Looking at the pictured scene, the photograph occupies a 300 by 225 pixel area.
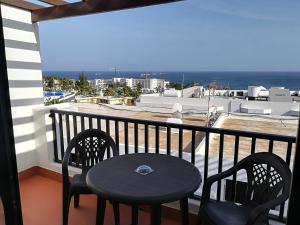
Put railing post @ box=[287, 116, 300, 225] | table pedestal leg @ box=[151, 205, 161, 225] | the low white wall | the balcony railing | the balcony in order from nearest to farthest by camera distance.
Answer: railing post @ box=[287, 116, 300, 225]
table pedestal leg @ box=[151, 205, 161, 225]
the balcony railing
the balcony
the low white wall

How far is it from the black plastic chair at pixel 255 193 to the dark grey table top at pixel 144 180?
29 centimetres

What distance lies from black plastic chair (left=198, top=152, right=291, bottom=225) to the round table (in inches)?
9.4

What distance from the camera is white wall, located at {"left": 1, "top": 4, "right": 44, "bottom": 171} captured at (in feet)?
10.7

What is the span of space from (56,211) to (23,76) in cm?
196

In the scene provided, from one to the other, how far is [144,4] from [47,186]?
275 centimetres

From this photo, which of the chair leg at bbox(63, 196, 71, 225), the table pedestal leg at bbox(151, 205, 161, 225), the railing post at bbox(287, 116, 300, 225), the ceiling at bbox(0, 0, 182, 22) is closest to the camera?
the railing post at bbox(287, 116, 300, 225)

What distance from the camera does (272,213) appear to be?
7.63ft

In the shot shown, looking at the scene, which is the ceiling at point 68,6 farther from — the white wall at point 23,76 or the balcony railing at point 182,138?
the balcony railing at point 182,138

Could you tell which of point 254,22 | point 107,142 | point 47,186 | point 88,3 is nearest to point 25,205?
point 47,186

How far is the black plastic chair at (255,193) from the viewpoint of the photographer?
1.58m

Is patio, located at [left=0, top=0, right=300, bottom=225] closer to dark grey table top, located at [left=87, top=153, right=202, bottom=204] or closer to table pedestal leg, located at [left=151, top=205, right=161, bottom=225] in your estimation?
dark grey table top, located at [left=87, top=153, right=202, bottom=204]

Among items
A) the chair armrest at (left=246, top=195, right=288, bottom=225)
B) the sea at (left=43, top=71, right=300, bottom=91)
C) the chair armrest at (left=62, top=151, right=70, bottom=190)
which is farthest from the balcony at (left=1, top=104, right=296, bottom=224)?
the sea at (left=43, top=71, right=300, bottom=91)

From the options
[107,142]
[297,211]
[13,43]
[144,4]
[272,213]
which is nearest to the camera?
[297,211]

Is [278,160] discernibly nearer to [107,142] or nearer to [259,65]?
[107,142]
